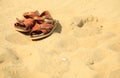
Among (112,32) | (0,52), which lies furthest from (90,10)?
(0,52)

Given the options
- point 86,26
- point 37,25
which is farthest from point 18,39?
point 86,26

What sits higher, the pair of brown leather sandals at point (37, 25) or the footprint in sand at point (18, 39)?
the pair of brown leather sandals at point (37, 25)

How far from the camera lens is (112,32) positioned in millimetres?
3262

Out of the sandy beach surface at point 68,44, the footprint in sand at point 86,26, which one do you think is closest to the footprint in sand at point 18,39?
the sandy beach surface at point 68,44

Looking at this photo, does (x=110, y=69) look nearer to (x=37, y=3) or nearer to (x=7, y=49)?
(x=7, y=49)

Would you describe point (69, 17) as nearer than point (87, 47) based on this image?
No

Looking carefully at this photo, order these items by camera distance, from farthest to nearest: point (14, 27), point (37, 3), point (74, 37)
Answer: point (37, 3) → point (14, 27) → point (74, 37)

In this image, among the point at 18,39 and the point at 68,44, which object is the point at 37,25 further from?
the point at 68,44

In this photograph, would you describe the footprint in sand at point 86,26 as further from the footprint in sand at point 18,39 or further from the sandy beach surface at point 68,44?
the footprint in sand at point 18,39

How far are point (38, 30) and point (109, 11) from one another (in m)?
1.13

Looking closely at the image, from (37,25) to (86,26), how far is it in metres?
0.68

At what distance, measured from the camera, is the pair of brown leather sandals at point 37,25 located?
3.27 m

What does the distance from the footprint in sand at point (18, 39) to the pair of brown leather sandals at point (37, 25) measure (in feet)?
0.24

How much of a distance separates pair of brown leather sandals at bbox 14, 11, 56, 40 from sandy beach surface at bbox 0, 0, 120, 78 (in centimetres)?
7
